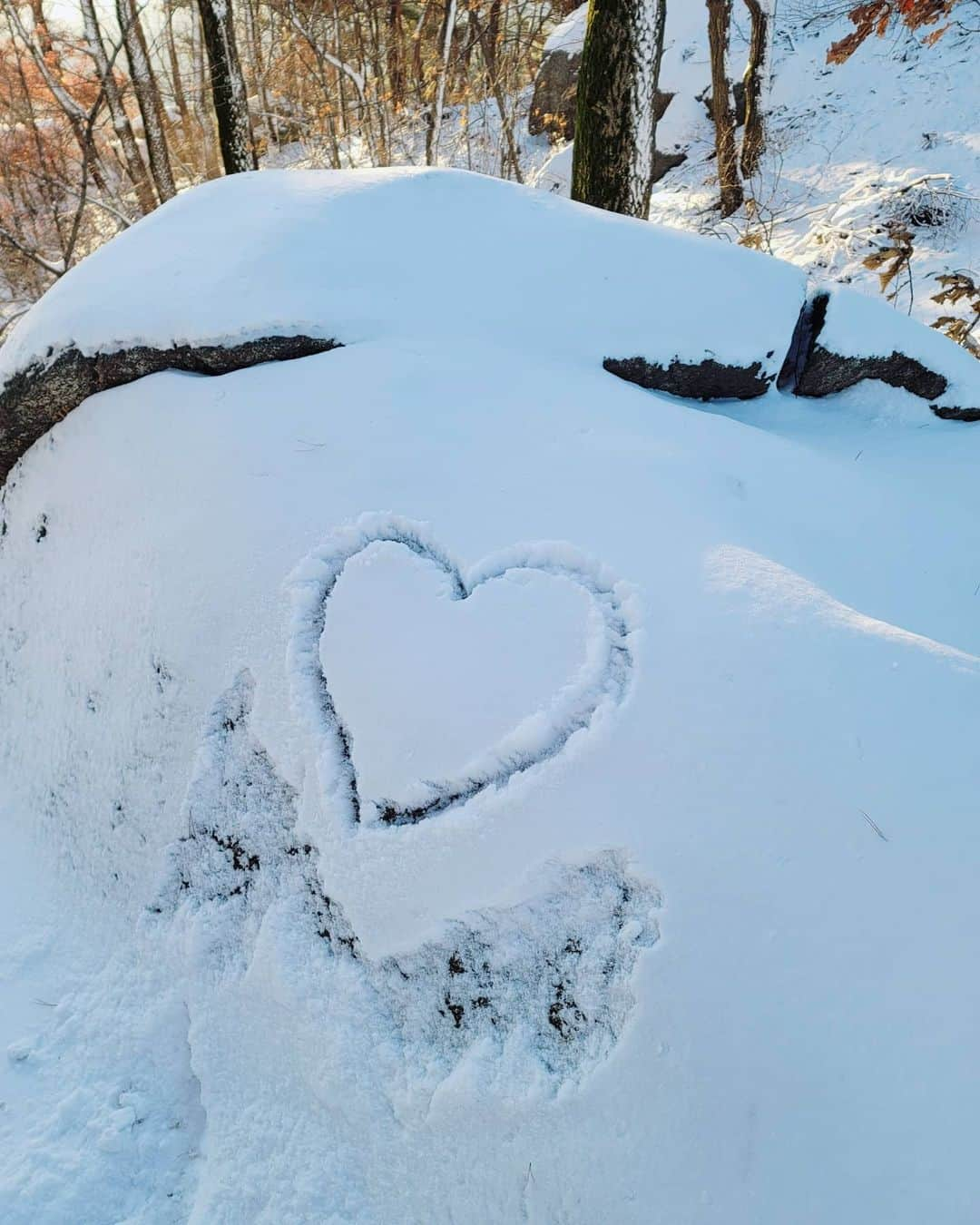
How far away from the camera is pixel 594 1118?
1081 mm

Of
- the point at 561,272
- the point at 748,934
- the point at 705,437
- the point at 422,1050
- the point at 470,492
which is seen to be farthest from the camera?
the point at 561,272

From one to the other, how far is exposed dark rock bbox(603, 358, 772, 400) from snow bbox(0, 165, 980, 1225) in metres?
0.07

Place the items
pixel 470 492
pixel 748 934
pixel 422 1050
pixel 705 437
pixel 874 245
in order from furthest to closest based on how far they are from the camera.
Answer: pixel 874 245 → pixel 705 437 → pixel 470 492 → pixel 422 1050 → pixel 748 934

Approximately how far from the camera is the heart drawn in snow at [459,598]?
1.29 m

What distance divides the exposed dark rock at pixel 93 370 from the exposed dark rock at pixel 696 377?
848 millimetres

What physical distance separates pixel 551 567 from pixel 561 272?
1.12 metres

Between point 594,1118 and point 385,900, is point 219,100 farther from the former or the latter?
point 594,1118

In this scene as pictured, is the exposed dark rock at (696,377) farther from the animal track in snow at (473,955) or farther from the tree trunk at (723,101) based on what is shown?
the tree trunk at (723,101)

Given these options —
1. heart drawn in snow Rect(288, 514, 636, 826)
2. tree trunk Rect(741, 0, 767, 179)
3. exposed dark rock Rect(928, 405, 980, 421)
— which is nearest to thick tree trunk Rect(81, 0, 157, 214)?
tree trunk Rect(741, 0, 767, 179)

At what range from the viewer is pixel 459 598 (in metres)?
1.46

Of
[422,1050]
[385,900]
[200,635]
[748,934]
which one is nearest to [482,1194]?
[422,1050]

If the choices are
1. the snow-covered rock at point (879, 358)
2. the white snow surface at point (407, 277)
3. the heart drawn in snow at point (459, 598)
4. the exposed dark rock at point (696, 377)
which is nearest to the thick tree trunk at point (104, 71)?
the white snow surface at point (407, 277)

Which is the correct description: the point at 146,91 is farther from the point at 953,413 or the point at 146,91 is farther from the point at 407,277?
the point at 953,413

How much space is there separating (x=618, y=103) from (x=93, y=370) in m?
3.12
